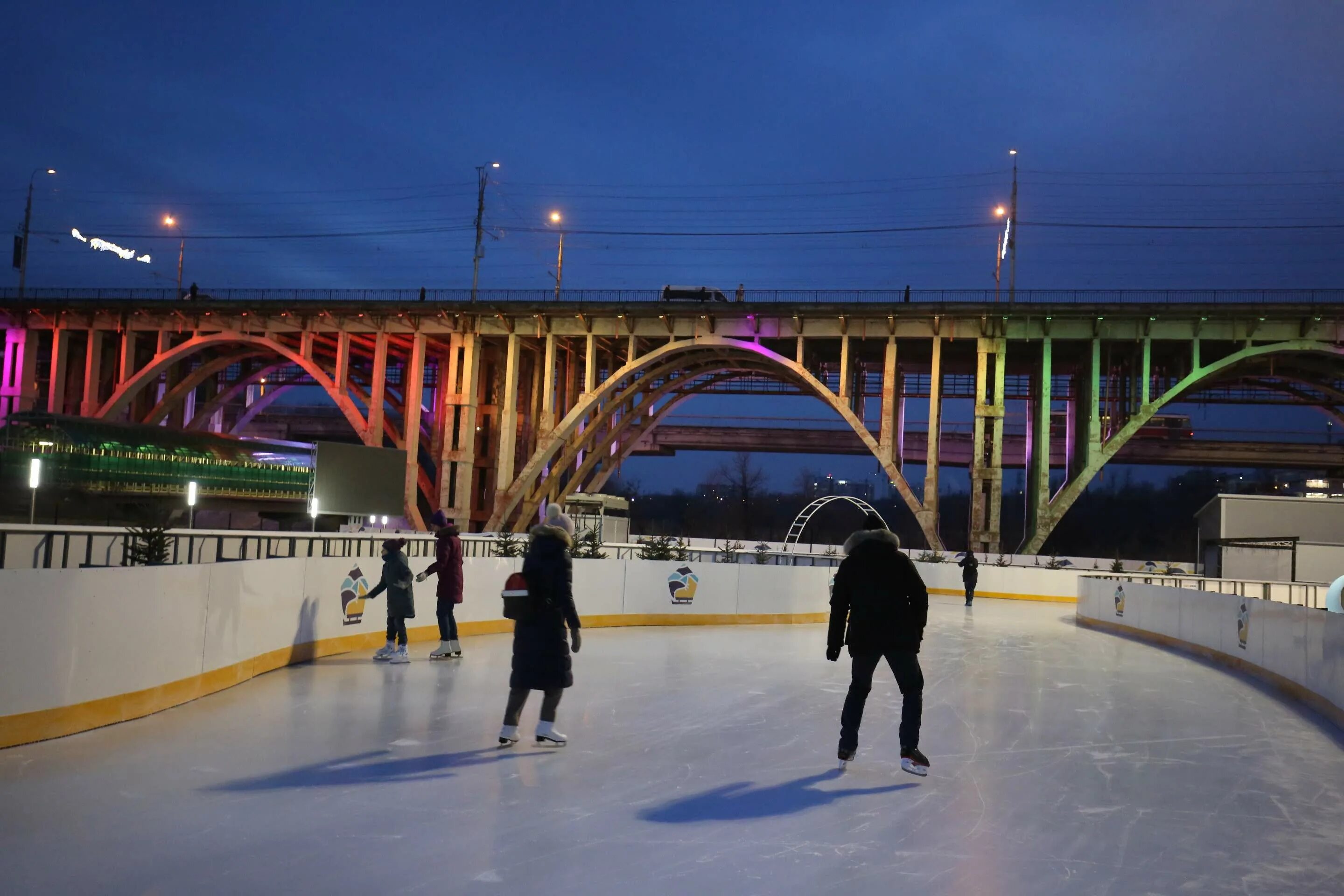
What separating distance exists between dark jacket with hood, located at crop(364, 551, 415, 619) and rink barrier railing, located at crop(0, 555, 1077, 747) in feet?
2.31

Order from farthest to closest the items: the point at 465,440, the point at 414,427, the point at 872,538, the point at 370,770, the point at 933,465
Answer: the point at 414,427, the point at 465,440, the point at 933,465, the point at 872,538, the point at 370,770

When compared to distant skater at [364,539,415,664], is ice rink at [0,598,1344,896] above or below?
→ below

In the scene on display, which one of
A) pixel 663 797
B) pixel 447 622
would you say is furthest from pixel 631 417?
pixel 663 797

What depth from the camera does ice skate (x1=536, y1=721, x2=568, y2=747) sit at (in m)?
7.77

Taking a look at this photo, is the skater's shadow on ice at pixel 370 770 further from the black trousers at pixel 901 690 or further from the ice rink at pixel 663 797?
the black trousers at pixel 901 690

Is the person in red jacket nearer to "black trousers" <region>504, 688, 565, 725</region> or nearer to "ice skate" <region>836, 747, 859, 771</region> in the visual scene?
"black trousers" <region>504, 688, 565, 725</region>

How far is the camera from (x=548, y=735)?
777 cm

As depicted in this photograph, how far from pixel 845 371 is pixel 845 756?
3656 centimetres

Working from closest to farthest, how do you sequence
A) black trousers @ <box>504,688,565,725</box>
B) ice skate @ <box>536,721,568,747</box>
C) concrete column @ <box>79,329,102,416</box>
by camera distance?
black trousers @ <box>504,688,565,725</box>, ice skate @ <box>536,721,568,747</box>, concrete column @ <box>79,329,102,416</box>

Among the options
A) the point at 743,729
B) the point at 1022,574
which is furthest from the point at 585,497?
the point at 743,729

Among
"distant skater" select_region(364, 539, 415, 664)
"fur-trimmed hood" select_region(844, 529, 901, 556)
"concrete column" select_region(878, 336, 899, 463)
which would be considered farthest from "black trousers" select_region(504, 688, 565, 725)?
"concrete column" select_region(878, 336, 899, 463)

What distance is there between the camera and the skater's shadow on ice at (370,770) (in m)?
6.41

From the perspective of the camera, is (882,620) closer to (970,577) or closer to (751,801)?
(751,801)

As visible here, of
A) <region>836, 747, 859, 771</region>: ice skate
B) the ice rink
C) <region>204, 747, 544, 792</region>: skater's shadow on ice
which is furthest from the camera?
<region>836, 747, 859, 771</region>: ice skate
